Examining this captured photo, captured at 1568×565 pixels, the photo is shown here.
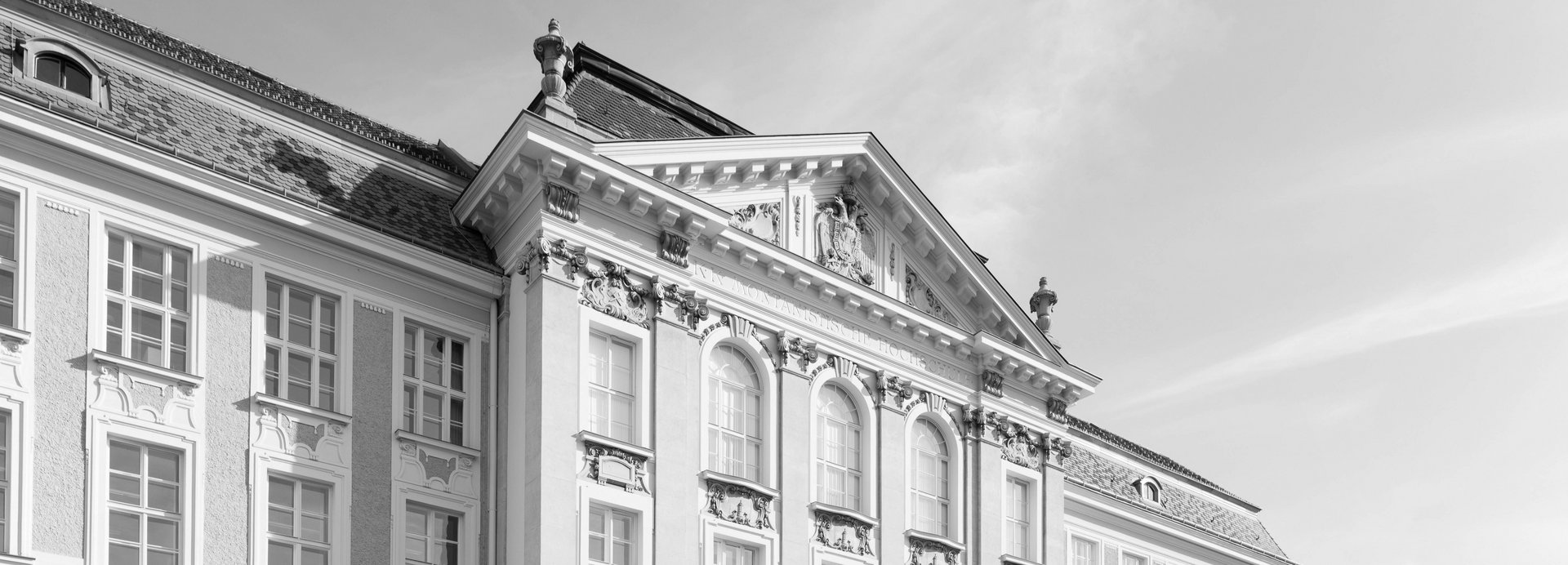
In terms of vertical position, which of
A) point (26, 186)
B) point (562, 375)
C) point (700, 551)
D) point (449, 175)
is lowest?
point (700, 551)

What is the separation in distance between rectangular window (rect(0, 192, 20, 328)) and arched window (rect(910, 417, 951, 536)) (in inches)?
667

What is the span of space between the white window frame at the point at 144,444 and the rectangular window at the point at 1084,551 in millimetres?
22588

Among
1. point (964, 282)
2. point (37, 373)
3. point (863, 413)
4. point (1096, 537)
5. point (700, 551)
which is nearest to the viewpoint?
point (37, 373)

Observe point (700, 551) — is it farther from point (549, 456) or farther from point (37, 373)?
point (37, 373)

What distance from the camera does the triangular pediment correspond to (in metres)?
32.3

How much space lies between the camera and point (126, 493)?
24.8 metres

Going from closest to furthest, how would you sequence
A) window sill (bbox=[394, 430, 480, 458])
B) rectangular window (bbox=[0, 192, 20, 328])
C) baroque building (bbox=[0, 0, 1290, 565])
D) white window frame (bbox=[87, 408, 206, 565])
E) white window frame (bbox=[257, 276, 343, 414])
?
white window frame (bbox=[87, 408, 206, 565]) → rectangular window (bbox=[0, 192, 20, 328]) → baroque building (bbox=[0, 0, 1290, 565]) → white window frame (bbox=[257, 276, 343, 414]) → window sill (bbox=[394, 430, 480, 458])

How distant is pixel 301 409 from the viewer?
26812mm

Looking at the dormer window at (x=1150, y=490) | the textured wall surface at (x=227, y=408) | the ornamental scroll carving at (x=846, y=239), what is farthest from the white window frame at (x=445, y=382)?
the dormer window at (x=1150, y=490)

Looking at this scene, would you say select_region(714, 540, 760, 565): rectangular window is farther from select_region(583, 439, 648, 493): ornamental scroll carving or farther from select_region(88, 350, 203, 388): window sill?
select_region(88, 350, 203, 388): window sill

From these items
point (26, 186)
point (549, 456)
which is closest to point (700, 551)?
point (549, 456)

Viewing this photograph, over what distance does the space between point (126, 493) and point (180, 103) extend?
6742 millimetres

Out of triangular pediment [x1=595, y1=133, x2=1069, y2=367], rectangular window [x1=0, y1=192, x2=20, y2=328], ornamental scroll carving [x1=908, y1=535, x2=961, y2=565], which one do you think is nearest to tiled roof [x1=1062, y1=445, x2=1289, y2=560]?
triangular pediment [x1=595, y1=133, x2=1069, y2=367]

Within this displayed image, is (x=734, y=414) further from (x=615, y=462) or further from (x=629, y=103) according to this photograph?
(x=629, y=103)
